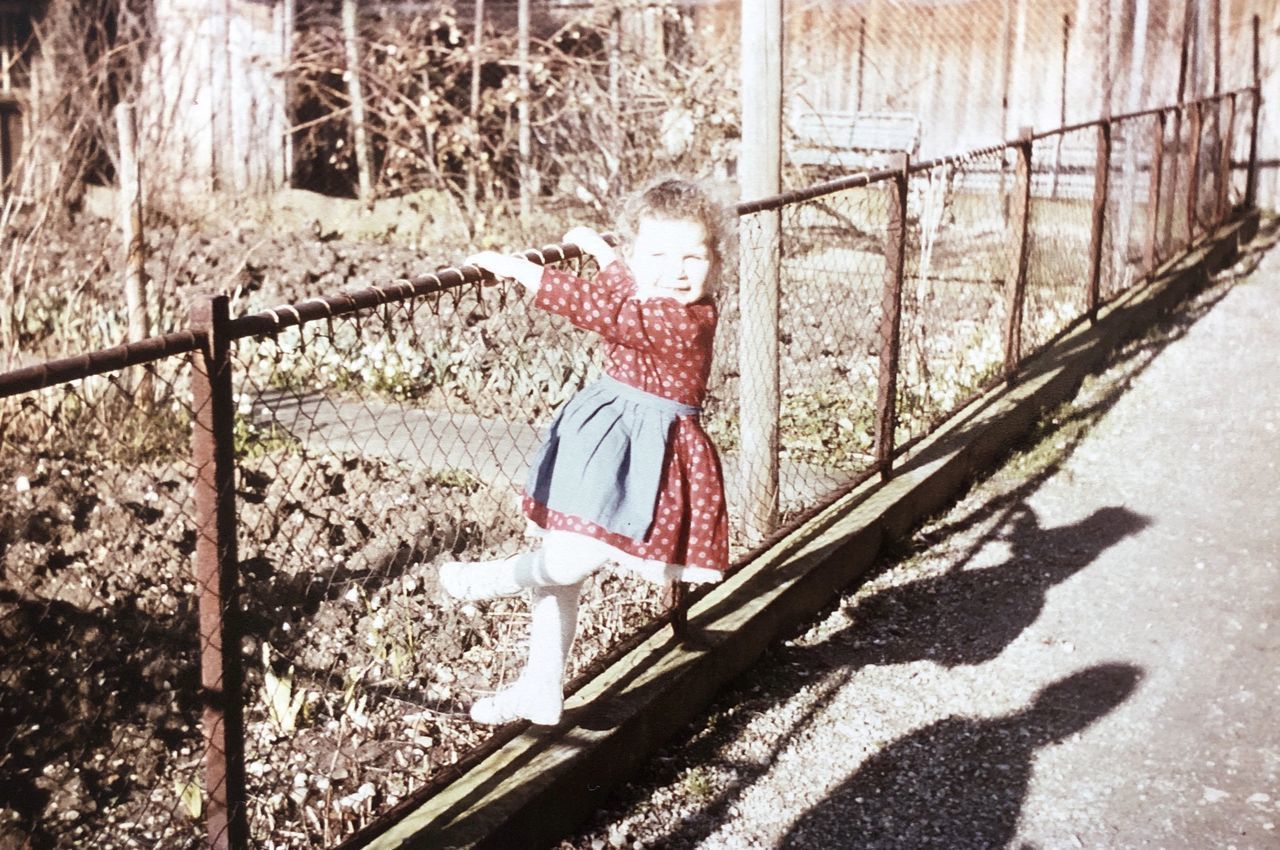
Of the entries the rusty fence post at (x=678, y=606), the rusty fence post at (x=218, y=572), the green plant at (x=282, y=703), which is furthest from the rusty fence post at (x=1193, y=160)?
the rusty fence post at (x=218, y=572)

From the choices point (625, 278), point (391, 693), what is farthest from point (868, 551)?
point (625, 278)

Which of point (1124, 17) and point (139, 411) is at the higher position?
point (1124, 17)

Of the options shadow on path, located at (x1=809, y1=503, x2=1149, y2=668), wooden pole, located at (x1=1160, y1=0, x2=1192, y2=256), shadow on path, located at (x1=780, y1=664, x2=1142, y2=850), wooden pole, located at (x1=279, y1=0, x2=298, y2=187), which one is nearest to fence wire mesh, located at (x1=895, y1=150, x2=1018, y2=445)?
shadow on path, located at (x1=809, y1=503, x2=1149, y2=668)

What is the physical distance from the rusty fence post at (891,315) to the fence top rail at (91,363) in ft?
10.6

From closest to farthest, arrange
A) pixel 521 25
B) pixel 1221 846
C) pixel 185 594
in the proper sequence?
pixel 1221 846
pixel 185 594
pixel 521 25

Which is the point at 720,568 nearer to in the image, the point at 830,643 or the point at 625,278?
the point at 625,278

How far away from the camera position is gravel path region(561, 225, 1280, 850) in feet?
Result: 11.1

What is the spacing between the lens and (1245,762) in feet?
11.9

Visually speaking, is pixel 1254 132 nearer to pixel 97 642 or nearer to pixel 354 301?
pixel 97 642

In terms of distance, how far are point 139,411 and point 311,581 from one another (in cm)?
170

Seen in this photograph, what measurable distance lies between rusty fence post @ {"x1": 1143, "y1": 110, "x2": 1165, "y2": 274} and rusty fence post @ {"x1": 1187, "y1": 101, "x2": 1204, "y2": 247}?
1.16 meters

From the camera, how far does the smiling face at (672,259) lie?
9.43ft

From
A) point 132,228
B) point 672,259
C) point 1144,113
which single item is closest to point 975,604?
point 672,259

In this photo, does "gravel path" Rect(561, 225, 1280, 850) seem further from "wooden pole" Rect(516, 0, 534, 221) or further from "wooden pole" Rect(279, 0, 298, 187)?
"wooden pole" Rect(279, 0, 298, 187)
